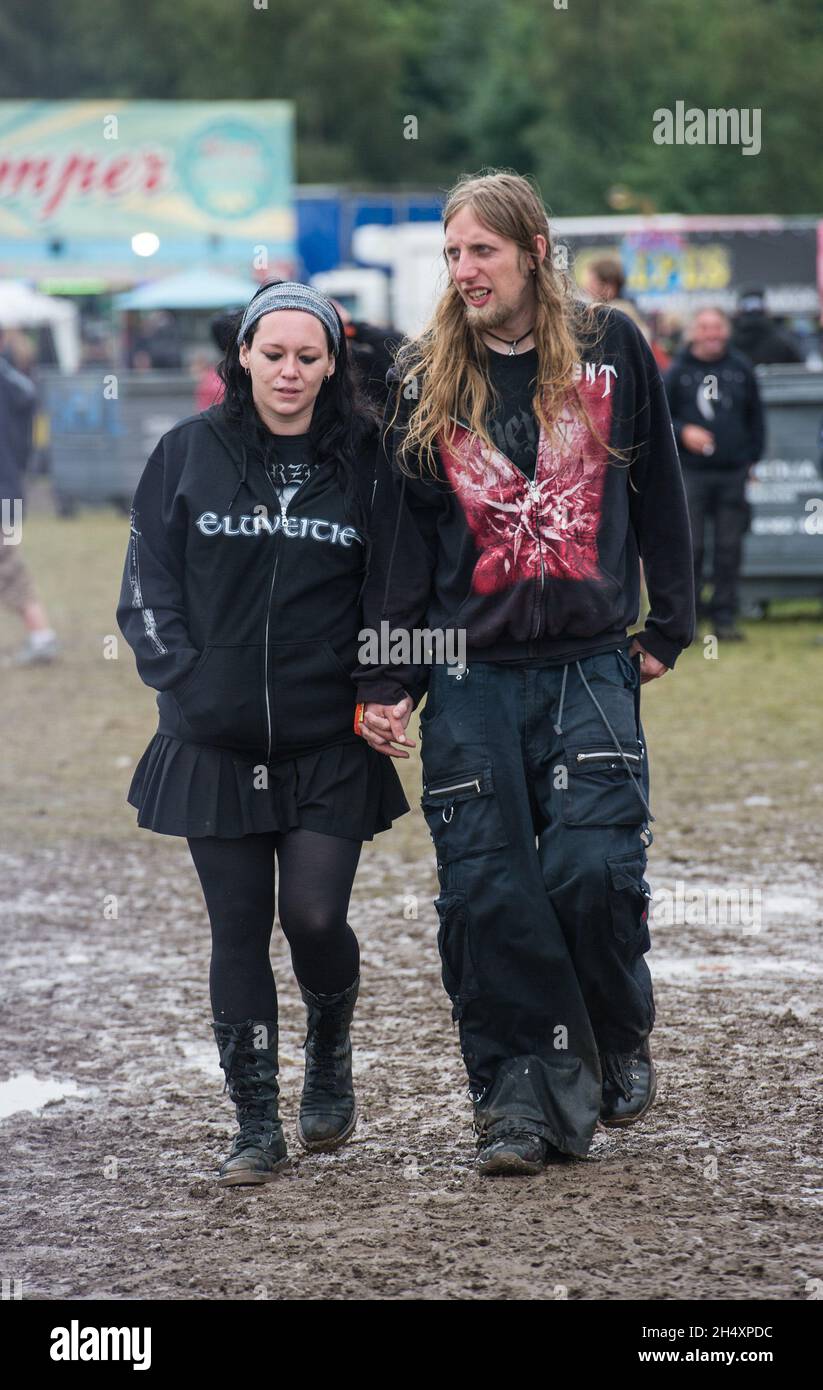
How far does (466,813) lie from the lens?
13.5 ft

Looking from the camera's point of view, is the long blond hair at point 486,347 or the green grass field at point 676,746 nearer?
the long blond hair at point 486,347

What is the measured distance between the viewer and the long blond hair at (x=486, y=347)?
4090mm

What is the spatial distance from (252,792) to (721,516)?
30.4ft

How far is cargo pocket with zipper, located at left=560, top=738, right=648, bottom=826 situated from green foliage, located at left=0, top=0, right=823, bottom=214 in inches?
2059

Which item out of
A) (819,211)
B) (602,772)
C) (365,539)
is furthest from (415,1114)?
(819,211)

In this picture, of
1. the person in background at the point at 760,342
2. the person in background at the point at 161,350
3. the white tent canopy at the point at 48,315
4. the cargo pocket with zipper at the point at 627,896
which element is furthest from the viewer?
the white tent canopy at the point at 48,315

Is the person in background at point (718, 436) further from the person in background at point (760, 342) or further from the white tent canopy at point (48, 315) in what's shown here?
the white tent canopy at point (48, 315)

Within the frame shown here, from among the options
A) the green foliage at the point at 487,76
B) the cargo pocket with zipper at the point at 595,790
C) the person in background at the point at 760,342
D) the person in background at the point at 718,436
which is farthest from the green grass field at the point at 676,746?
the green foliage at the point at 487,76

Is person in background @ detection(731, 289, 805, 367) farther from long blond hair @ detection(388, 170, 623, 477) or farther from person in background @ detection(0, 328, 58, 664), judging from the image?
long blond hair @ detection(388, 170, 623, 477)

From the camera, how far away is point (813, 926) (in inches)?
246

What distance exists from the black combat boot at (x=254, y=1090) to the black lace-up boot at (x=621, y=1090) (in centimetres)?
71

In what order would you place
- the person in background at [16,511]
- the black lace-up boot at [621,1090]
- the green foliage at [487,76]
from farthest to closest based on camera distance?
1. the green foliage at [487,76]
2. the person in background at [16,511]
3. the black lace-up boot at [621,1090]

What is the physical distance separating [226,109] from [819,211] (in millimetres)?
25988

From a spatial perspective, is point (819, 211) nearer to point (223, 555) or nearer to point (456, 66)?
point (456, 66)
